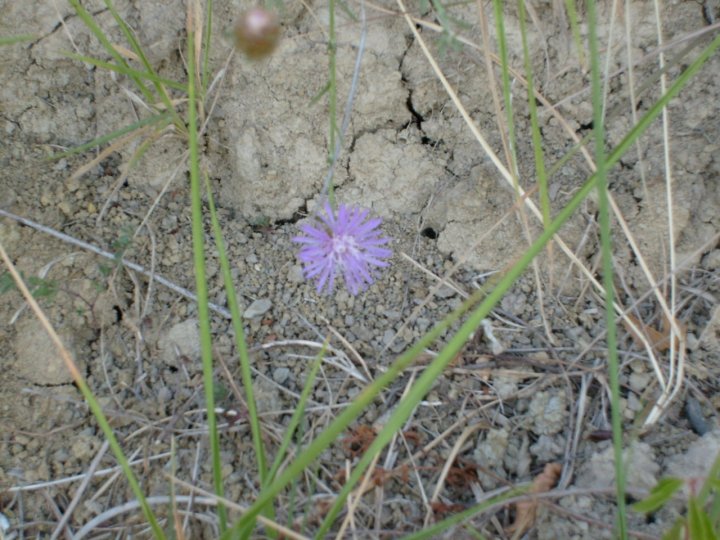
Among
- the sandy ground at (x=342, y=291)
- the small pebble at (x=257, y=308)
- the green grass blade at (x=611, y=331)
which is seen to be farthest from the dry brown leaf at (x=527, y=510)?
the small pebble at (x=257, y=308)

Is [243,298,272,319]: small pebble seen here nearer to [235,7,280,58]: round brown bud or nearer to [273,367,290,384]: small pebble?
[273,367,290,384]: small pebble

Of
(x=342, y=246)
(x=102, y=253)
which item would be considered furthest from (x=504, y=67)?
(x=102, y=253)

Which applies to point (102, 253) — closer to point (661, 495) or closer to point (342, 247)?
point (342, 247)

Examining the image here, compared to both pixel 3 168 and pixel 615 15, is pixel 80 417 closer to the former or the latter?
pixel 3 168

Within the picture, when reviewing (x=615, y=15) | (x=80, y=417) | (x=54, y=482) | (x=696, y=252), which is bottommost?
(x=54, y=482)

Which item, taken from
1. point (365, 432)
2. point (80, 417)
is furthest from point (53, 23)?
point (365, 432)
